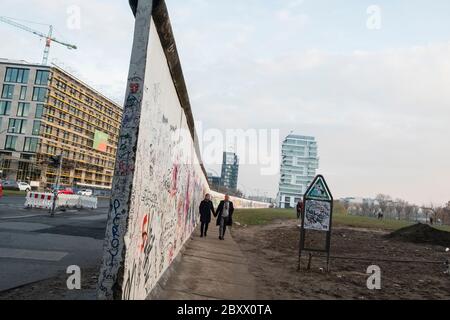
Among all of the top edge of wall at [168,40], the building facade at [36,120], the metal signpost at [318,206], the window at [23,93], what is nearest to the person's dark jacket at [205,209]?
the metal signpost at [318,206]

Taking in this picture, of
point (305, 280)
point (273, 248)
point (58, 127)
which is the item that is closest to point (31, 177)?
point (58, 127)

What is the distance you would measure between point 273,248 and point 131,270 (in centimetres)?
1134

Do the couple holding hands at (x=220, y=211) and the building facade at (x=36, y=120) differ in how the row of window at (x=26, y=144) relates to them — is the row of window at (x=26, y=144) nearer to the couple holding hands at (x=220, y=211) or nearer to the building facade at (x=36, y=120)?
the building facade at (x=36, y=120)

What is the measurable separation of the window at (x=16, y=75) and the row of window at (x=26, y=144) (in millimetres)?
11883

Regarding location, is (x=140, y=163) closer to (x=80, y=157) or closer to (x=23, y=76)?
(x=23, y=76)

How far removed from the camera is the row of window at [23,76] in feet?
259

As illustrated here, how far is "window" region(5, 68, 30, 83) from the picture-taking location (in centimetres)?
A: 7900

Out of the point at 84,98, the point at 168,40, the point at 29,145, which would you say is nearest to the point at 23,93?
the point at 29,145

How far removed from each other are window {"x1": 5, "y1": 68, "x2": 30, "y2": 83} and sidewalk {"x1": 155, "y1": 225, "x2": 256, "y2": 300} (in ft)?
269

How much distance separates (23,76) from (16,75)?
4.61 feet

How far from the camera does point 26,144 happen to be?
7931 cm

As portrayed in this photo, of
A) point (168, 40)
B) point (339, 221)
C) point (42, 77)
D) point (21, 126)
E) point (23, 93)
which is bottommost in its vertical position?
point (339, 221)

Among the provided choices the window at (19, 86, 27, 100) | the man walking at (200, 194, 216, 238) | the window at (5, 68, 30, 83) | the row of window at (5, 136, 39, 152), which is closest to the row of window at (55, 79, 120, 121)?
the window at (5, 68, 30, 83)
